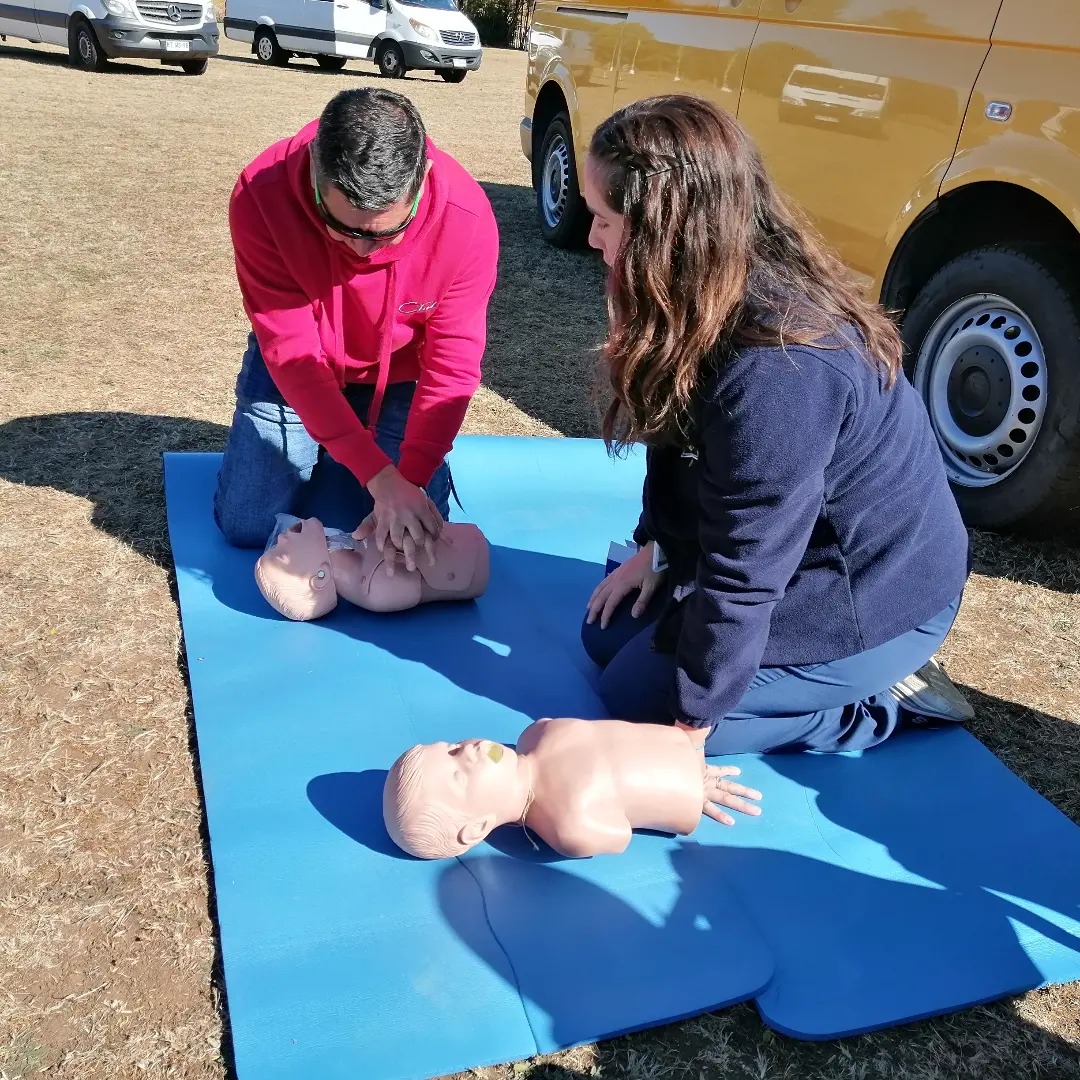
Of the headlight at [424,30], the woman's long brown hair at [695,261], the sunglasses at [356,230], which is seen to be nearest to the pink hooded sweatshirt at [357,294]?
the sunglasses at [356,230]

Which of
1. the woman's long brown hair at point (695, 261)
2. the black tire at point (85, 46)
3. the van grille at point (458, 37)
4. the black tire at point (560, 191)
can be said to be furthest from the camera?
the van grille at point (458, 37)

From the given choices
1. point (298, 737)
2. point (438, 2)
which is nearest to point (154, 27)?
point (438, 2)

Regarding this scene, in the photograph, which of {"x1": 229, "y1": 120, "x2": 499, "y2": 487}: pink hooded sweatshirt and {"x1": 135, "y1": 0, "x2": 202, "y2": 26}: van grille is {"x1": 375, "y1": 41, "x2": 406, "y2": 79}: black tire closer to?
{"x1": 135, "y1": 0, "x2": 202, "y2": 26}: van grille

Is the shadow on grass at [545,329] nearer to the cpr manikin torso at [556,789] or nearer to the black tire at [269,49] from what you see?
the cpr manikin torso at [556,789]

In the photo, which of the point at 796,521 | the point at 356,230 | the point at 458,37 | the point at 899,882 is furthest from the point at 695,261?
the point at 458,37

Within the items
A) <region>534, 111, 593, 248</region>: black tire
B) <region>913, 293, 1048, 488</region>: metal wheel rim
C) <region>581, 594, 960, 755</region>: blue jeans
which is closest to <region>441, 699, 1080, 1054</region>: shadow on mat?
<region>581, 594, 960, 755</region>: blue jeans

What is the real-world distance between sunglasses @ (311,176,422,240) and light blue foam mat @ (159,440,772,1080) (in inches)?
41.6

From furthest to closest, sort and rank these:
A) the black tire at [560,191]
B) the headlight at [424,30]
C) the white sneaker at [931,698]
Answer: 1. the headlight at [424,30]
2. the black tire at [560,191]
3. the white sneaker at [931,698]

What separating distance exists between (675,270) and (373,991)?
139 centimetres

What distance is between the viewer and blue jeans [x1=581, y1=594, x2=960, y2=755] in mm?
2516

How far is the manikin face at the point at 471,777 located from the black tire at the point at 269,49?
17.7 meters

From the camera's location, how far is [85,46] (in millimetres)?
14383

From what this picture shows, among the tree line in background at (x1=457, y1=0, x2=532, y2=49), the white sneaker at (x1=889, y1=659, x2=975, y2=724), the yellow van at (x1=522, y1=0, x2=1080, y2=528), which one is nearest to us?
A: the white sneaker at (x1=889, y1=659, x2=975, y2=724)

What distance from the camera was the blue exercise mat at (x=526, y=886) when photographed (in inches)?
77.0
